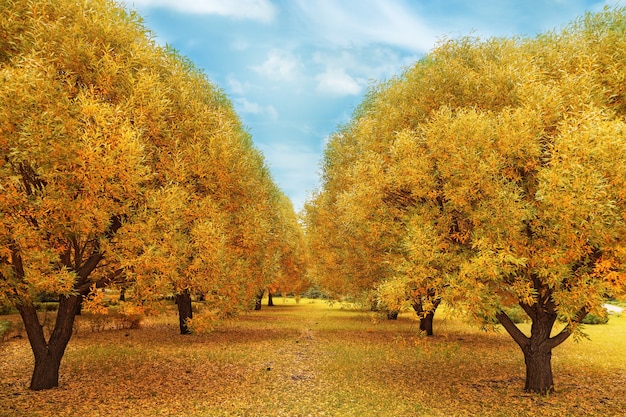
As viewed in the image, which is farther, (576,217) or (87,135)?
(87,135)

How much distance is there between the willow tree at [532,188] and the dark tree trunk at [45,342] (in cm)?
1280

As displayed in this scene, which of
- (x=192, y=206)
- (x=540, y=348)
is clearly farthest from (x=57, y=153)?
(x=540, y=348)

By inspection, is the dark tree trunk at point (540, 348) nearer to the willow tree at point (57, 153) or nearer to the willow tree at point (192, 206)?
the willow tree at point (192, 206)

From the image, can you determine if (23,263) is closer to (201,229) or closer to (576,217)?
(201,229)

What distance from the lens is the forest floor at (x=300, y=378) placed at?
529 inches

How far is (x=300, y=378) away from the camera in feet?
57.6

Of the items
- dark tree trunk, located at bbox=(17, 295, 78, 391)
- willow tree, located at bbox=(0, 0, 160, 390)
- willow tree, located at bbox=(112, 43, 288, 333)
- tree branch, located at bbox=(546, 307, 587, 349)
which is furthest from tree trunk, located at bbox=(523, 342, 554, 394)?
dark tree trunk, located at bbox=(17, 295, 78, 391)

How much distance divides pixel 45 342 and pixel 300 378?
32.9ft

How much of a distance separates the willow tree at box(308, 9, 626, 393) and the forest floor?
220 cm

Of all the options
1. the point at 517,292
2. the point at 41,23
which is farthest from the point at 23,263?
the point at 517,292

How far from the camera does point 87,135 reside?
485 inches

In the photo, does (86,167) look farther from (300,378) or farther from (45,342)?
(300,378)

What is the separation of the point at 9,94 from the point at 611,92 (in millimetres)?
20169

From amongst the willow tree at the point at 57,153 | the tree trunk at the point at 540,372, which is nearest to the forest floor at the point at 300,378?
the tree trunk at the point at 540,372
